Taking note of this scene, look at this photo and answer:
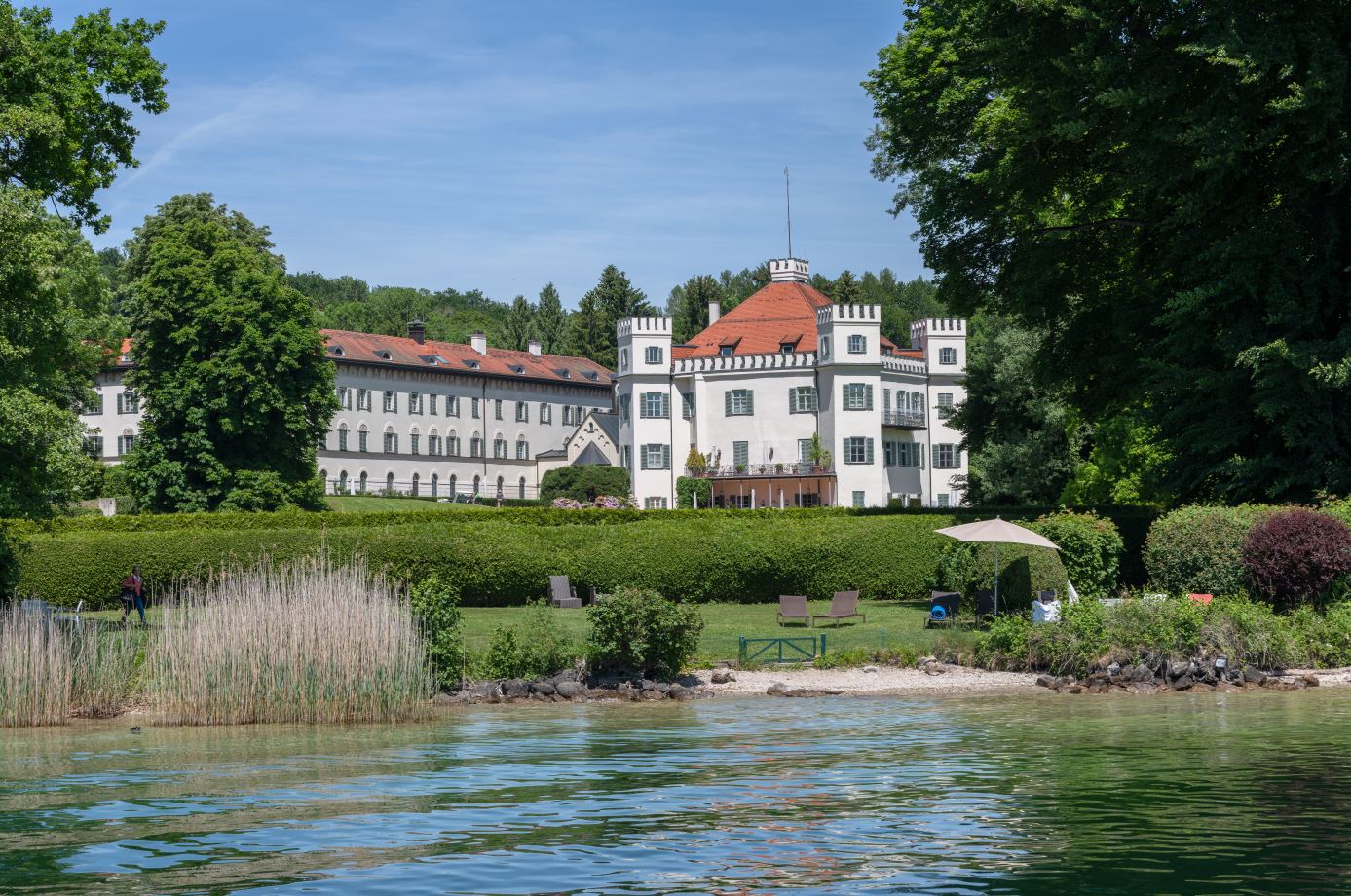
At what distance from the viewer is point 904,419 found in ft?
264

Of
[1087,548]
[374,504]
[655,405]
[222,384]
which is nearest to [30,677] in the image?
[1087,548]

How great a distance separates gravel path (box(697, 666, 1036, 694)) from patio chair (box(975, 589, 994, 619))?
4904mm

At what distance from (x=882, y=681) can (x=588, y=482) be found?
62779 millimetres

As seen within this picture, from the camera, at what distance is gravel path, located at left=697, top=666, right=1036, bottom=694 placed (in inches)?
887

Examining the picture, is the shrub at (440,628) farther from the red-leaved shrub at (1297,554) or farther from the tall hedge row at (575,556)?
the tall hedge row at (575,556)

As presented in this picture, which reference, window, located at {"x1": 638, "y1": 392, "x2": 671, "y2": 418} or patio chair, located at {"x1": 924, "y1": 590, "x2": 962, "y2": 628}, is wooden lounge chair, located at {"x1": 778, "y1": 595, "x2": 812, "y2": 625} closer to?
patio chair, located at {"x1": 924, "y1": 590, "x2": 962, "y2": 628}

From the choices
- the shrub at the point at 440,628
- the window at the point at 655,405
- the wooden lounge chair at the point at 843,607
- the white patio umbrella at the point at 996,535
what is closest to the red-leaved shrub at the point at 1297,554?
the white patio umbrella at the point at 996,535

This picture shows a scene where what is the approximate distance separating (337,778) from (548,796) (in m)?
2.33

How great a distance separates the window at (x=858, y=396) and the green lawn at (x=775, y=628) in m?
42.0

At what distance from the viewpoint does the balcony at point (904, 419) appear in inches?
3123

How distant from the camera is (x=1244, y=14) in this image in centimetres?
2612

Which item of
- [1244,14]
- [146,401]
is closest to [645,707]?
[1244,14]

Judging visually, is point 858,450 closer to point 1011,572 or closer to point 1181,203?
point 1011,572

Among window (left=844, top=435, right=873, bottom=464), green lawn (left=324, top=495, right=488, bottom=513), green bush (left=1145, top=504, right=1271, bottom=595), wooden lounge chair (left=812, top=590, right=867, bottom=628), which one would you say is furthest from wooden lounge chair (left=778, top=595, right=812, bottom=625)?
window (left=844, top=435, right=873, bottom=464)
